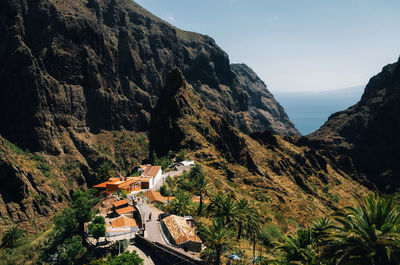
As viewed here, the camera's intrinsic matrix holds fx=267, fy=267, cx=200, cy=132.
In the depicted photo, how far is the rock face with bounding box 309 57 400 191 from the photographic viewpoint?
6138 inches

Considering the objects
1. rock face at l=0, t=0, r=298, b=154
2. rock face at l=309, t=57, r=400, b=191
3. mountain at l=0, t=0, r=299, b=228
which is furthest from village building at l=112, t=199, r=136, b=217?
rock face at l=309, t=57, r=400, b=191

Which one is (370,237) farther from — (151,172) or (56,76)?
(56,76)

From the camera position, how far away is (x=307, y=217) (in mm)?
80062

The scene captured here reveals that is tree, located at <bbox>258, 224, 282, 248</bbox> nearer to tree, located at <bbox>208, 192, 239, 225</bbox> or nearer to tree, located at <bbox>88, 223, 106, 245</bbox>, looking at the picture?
tree, located at <bbox>208, 192, 239, 225</bbox>

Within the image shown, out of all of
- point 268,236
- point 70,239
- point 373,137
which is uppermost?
point 70,239

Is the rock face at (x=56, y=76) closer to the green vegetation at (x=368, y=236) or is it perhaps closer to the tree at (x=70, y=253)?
the tree at (x=70, y=253)

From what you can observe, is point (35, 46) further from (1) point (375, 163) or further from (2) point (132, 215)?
(1) point (375, 163)

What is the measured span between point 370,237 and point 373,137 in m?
189

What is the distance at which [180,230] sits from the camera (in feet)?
117

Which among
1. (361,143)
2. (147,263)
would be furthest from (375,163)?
(147,263)

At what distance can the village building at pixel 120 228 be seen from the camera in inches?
1473

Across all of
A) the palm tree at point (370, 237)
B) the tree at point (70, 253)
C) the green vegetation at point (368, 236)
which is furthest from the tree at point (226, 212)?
the tree at point (70, 253)

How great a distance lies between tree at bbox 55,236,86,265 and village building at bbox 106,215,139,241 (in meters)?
4.05

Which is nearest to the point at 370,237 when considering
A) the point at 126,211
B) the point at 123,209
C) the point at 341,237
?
the point at 341,237
